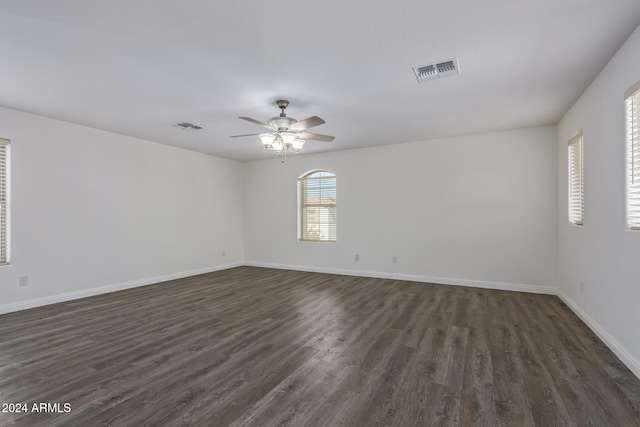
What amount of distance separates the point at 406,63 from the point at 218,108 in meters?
2.37

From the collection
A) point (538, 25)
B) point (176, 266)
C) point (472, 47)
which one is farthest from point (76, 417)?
point (176, 266)

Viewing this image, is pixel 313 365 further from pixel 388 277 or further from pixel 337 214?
pixel 337 214

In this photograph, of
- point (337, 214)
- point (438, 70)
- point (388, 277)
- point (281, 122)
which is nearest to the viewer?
point (438, 70)

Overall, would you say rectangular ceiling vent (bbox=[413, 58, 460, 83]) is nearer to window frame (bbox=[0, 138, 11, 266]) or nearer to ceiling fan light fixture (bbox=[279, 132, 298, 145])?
ceiling fan light fixture (bbox=[279, 132, 298, 145])

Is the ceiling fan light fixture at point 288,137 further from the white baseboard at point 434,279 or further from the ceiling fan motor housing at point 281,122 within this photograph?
the white baseboard at point 434,279

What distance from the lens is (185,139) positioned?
18.0ft

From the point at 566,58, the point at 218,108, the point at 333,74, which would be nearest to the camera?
the point at 566,58

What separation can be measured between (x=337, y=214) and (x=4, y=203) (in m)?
5.15

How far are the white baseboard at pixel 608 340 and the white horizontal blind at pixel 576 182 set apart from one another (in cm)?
106

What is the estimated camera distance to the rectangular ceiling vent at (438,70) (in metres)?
2.81

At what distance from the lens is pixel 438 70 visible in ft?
9.61

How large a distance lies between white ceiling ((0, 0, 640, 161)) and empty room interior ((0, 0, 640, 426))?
2 cm

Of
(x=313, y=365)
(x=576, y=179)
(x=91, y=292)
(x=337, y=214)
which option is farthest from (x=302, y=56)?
(x=91, y=292)

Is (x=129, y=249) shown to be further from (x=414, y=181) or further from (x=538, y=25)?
(x=538, y=25)
